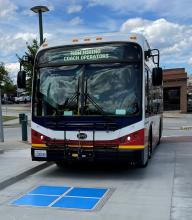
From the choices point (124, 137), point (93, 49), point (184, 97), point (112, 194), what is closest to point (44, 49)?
point (93, 49)

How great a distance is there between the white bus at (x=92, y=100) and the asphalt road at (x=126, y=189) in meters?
0.53

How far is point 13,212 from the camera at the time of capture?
6.64 m

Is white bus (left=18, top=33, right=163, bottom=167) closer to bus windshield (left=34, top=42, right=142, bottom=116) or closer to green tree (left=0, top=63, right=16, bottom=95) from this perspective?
bus windshield (left=34, top=42, right=142, bottom=116)

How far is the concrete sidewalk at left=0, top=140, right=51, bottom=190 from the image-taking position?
8.99 m

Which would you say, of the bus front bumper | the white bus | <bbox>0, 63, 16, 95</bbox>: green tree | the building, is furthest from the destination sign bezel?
<bbox>0, 63, 16, 95</bbox>: green tree

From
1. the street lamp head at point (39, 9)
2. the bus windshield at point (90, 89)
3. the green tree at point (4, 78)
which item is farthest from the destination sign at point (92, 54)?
the green tree at point (4, 78)

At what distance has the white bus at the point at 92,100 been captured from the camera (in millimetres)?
8961

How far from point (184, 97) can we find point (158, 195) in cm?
4018

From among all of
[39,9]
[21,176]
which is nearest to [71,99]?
[21,176]

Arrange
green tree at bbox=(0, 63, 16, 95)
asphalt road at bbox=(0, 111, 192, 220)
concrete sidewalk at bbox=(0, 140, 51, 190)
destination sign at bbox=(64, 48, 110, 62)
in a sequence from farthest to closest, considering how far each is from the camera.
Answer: green tree at bbox=(0, 63, 16, 95)
destination sign at bbox=(64, 48, 110, 62)
concrete sidewalk at bbox=(0, 140, 51, 190)
asphalt road at bbox=(0, 111, 192, 220)

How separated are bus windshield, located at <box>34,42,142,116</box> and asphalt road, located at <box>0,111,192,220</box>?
1.48 meters

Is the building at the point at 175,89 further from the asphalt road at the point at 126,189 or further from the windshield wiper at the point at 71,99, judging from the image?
the windshield wiper at the point at 71,99

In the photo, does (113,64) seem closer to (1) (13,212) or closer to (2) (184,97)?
(1) (13,212)

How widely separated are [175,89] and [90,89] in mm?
40546
